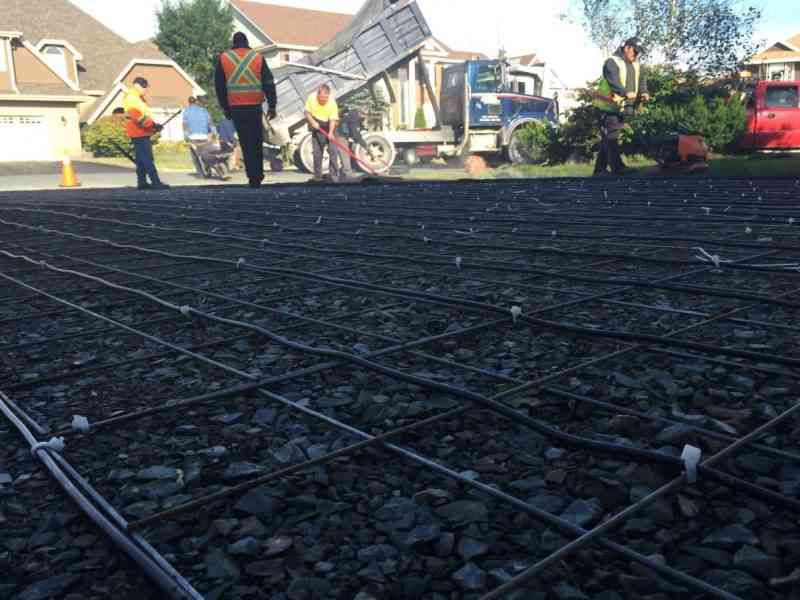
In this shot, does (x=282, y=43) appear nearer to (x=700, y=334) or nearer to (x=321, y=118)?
(x=321, y=118)

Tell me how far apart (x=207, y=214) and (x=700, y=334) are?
4.86m

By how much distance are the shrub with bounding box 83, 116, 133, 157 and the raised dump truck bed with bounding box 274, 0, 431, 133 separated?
13.9 metres

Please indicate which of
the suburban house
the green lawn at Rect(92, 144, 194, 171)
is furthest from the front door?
the suburban house

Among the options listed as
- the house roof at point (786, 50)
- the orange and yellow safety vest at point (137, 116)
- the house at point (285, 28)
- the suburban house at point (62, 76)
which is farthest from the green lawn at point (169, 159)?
the house roof at point (786, 50)

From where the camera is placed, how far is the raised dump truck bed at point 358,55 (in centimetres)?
1537

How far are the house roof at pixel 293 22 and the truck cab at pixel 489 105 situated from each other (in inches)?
868

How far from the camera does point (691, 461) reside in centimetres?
134

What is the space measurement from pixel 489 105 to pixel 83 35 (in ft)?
91.8

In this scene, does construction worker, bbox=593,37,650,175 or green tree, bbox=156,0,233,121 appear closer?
construction worker, bbox=593,37,650,175

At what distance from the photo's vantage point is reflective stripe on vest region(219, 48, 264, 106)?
26.4 feet

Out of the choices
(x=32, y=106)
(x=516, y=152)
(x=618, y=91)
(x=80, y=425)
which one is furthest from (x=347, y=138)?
(x=32, y=106)

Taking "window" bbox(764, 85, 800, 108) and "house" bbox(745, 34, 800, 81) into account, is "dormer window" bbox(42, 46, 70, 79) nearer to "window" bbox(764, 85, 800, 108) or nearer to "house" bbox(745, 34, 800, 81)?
"window" bbox(764, 85, 800, 108)

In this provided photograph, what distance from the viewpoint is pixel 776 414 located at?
1652 millimetres

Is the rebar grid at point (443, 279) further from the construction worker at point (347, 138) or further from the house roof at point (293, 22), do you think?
the house roof at point (293, 22)
